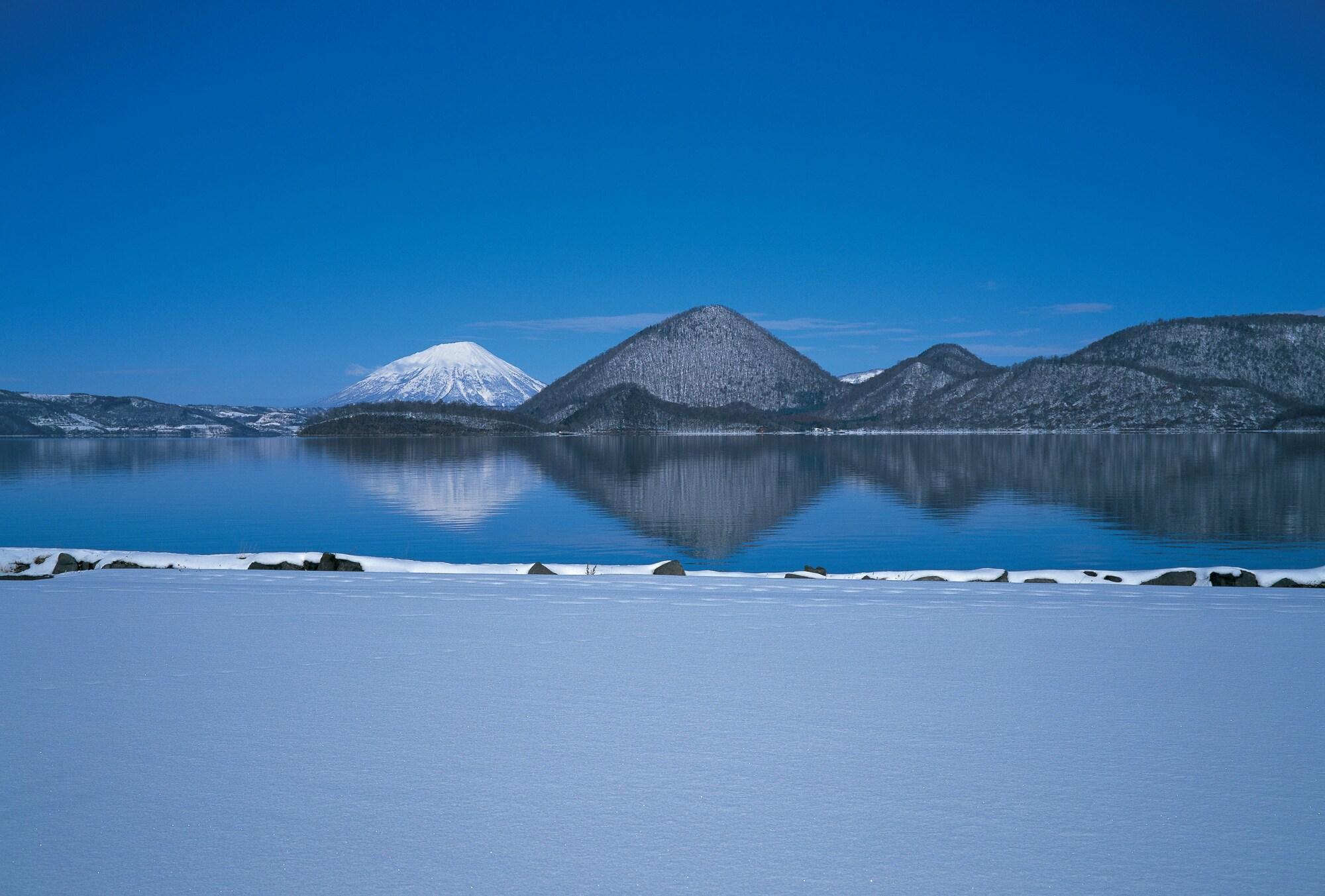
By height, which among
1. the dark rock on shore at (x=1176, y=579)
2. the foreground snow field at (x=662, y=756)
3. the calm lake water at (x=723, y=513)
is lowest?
the calm lake water at (x=723, y=513)

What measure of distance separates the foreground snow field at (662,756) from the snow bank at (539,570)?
15.8 ft

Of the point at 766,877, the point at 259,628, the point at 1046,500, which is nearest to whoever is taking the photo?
the point at 766,877

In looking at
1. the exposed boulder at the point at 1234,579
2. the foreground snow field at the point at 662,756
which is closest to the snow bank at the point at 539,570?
the exposed boulder at the point at 1234,579

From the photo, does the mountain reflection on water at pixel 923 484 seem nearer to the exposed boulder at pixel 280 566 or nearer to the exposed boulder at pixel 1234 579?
the exposed boulder at pixel 280 566

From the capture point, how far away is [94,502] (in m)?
38.2

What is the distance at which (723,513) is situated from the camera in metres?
33.6

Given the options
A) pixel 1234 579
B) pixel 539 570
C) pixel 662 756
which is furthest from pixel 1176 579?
pixel 662 756

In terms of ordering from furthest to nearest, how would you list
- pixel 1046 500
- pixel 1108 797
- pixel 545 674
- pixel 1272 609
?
pixel 1046 500, pixel 1272 609, pixel 545 674, pixel 1108 797

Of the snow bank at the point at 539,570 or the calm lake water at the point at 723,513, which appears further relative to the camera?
the calm lake water at the point at 723,513

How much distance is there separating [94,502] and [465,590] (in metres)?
34.1

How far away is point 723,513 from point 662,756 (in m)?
28.6

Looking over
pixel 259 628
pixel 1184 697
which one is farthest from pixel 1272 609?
pixel 259 628

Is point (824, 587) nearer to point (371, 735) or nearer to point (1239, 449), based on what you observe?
point (371, 735)

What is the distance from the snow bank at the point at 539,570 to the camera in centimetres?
1384
